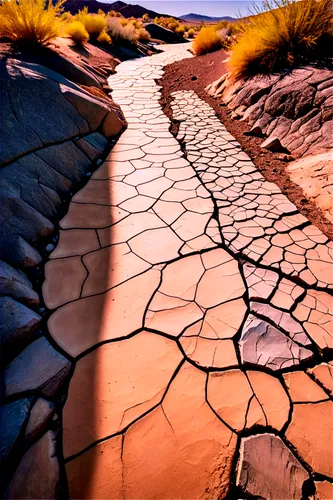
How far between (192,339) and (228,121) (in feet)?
11.8

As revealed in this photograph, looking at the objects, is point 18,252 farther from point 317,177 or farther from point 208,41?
point 208,41

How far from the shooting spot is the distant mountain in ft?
101

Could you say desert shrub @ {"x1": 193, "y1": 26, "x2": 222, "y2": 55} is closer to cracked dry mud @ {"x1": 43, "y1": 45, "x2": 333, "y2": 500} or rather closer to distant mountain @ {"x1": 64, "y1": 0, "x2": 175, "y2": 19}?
cracked dry mud @ {"x1": 43, "y1": 45, "x2": 333, "y2": 500}

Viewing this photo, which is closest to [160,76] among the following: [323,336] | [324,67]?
[324,67]

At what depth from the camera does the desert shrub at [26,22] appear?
11.2 feet

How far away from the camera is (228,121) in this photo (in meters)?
3.97

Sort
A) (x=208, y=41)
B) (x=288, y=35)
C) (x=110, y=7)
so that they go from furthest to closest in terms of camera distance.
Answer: (x=110, y=7) < (x=208, y=41) < (x=288, y=35)

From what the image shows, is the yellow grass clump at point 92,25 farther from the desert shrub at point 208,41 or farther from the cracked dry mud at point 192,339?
the cracked dry mud at point 192,339

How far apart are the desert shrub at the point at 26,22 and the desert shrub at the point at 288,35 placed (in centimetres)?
288

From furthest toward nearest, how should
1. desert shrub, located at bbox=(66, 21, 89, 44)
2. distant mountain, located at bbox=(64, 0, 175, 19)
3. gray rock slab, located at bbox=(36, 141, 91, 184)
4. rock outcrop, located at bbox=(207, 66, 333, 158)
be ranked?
distant mountain, located at bbox=(64, 0, 175, 19) < desert shrub, located at bbox=(66, 21, 89, 44) < rock outcrop, located at bbox=(207, 66, 333, 158) < gray rock slab, located at bbox=(36, 141, 91, 184)

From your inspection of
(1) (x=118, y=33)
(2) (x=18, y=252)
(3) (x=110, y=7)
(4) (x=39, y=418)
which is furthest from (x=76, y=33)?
(3) (x=110, y=7)

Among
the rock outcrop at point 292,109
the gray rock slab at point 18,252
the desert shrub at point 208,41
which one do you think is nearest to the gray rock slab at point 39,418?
the gray rock slab at point 18,252

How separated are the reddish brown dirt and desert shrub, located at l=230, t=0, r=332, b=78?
84 centimetres

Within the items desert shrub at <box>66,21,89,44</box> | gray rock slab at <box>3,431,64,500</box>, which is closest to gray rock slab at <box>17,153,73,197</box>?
gray rock slab at <box>3,431,64,500</box>
